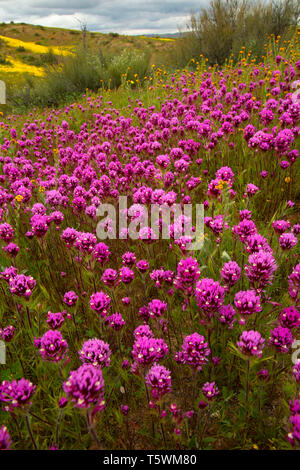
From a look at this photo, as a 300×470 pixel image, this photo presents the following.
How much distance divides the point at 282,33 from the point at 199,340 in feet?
49.3

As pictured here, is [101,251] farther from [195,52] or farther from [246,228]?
[195,52]

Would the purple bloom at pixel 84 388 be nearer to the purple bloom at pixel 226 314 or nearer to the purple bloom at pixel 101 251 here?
the purple bloom at pixel 226 314

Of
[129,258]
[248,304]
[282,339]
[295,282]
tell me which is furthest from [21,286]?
[295,282]

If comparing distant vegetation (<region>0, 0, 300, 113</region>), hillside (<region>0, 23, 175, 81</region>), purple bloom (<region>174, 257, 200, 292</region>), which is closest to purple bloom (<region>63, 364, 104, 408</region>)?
purple bloom (<region>174, 257, 200, 292</region>)

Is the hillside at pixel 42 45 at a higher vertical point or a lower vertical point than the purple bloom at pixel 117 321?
higher

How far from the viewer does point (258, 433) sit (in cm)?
204

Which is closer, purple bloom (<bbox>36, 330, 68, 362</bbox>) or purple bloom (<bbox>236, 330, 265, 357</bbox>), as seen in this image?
purple bloom (<bbox>236, 330, 265, 357</bbox>)

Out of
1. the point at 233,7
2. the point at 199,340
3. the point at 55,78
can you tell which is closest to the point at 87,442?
the point at 199,340

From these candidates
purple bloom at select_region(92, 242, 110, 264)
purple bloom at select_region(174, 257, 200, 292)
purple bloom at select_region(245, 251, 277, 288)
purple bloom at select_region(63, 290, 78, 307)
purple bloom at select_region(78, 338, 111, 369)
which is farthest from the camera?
purple bloom at select_region(92, 242, 110, 264)

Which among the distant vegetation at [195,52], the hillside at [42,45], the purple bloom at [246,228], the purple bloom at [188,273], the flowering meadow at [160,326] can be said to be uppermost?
the hillside at [42,45]

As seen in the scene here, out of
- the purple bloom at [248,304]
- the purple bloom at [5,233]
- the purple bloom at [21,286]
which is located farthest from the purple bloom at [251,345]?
the purple bloom at [5,233]

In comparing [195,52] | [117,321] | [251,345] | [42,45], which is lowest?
[117,321]

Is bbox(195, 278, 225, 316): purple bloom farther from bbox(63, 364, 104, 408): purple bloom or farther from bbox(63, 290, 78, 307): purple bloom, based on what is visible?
bbox(63, 290, 78, 307): purple bloom

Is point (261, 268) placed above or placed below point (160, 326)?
above
